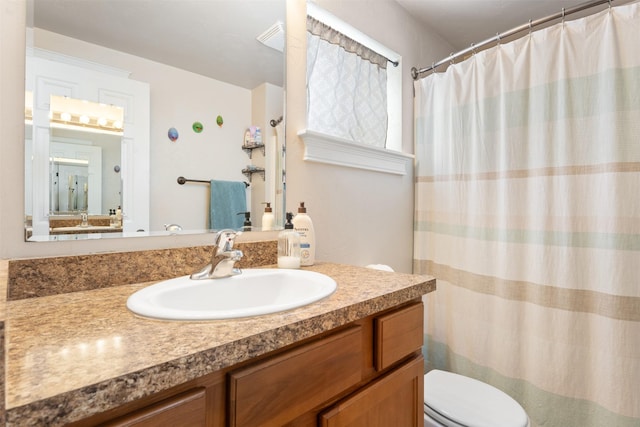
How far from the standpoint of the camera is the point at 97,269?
0.80 meters

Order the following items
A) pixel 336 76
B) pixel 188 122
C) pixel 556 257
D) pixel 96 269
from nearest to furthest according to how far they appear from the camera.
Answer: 1. pixel 96 269
2. pixel 188 122
3. pixel 556 257
4. pixel 336 76

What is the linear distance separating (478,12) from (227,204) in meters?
1.86

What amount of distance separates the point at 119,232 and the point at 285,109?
74 centimetres

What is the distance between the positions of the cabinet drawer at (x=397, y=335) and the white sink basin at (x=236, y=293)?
0.51 ft

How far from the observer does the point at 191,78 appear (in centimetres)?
104

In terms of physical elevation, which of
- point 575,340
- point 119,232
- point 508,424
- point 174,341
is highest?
point 119,232

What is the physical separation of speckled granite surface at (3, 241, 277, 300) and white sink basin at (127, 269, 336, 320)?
87mm

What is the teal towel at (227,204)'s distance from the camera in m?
1.10

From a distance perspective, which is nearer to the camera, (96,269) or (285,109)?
(96,269)

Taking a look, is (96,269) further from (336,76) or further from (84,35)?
(336,76)

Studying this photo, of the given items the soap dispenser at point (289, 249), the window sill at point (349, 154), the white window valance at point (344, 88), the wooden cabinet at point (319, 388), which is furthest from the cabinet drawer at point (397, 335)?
the white window valance at point (344, 88)

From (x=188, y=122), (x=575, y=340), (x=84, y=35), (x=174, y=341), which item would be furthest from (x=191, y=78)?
(x=575, y=340)

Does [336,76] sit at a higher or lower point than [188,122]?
higher

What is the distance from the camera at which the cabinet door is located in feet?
2.13
